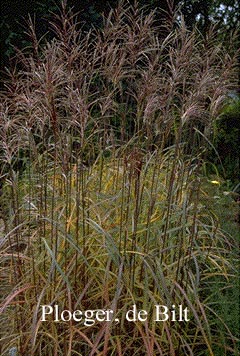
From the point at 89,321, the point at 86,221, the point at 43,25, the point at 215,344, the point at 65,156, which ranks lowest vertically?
the point at 215,344

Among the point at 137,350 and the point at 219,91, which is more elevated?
the point at 219,91

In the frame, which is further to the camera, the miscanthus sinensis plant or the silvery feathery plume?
the silvery feathery plume

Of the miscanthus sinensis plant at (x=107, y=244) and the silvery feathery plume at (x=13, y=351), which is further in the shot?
the silvery feathery plume at (x=13, y=351)

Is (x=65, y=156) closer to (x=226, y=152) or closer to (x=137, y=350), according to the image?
(x=137, y=350)

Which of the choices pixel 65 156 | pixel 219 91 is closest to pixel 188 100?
pixel 219 91

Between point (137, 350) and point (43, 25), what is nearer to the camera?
point (137, 350)

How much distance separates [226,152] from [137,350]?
5.11 metres

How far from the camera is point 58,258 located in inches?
123

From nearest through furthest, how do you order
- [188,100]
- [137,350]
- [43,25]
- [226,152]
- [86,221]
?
[188,100]
[137,350]
[86,221]
[43,25]
[226,152]

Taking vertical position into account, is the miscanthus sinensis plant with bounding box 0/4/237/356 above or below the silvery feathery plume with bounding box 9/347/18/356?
above

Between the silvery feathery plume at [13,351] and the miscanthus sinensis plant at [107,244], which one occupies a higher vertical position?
the miscanthus sinensis plant at [107,244]

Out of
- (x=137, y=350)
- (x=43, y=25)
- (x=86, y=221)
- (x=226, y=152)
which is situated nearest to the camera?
(x=137, y=350)

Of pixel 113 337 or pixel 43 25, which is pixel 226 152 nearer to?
pixel 43 25

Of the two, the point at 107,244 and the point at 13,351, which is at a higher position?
the point at 107,244
